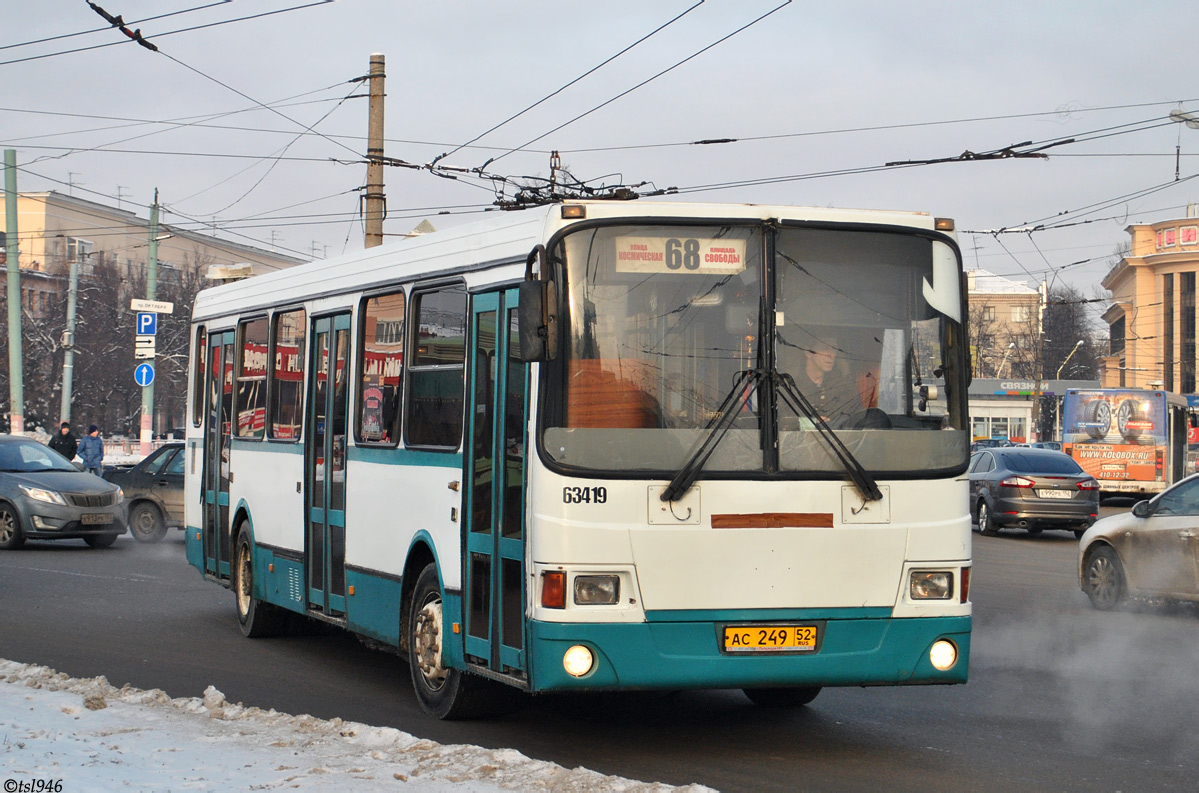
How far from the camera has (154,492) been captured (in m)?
23.1

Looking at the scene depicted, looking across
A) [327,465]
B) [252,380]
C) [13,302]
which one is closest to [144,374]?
[13,302]

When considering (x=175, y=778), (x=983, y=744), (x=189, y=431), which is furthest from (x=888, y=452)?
(x=189, y=431)

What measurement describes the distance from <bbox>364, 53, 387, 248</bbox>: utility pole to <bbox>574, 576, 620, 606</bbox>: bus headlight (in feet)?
47.4

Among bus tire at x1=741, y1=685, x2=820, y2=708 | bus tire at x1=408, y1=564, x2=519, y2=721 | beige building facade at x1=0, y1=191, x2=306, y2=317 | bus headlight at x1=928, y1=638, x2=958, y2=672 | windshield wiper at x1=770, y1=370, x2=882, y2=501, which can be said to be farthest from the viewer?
beige building facade at x1=0, y1=191, x2=306, y2=317

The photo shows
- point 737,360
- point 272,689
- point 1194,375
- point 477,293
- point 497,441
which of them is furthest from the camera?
point 1194,375

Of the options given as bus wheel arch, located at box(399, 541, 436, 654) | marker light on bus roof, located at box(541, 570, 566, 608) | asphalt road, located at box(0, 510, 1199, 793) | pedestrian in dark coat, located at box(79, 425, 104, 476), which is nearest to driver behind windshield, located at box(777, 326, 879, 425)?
marker light on bus roof, located at box(541, 570, 566, 608)

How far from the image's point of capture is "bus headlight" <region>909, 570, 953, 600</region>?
7426 mm

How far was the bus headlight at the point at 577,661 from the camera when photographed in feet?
22.9

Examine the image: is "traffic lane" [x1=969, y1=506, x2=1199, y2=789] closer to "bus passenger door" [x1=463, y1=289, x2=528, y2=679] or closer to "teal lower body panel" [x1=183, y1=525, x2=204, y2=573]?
"bus passenger door" [x1=463, y1=289, x2=528, y2=679]

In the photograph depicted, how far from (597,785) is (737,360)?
217cm

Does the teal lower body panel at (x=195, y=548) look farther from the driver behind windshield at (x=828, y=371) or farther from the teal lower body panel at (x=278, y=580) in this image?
the driver behind windshield at (x=828, y=371)

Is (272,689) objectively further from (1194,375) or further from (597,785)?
(1194,375)

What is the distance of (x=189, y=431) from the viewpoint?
1417 cm

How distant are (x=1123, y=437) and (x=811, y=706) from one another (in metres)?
31.5
